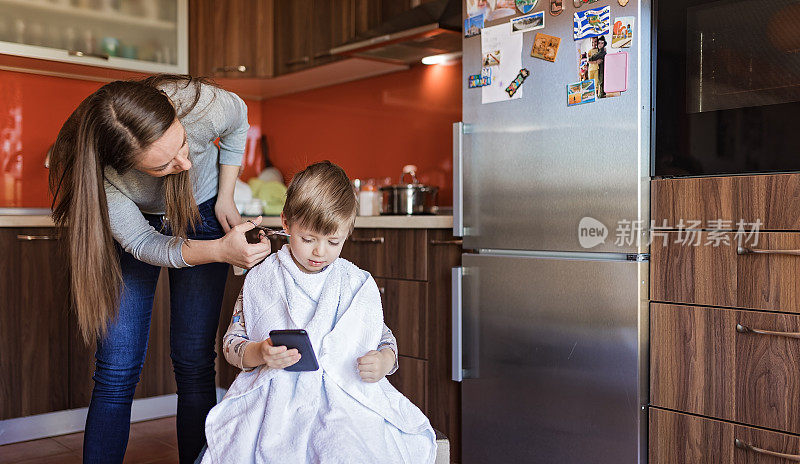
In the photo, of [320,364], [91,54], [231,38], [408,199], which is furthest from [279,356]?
[231,38]

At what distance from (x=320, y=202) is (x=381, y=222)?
119cm

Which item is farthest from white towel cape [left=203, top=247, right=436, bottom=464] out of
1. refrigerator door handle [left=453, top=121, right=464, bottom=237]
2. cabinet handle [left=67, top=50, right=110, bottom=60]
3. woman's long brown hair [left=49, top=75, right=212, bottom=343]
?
cabinet handle [left=67, top=50, right=110, bottom=60]

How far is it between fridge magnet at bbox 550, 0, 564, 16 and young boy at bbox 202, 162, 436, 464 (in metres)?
0.94

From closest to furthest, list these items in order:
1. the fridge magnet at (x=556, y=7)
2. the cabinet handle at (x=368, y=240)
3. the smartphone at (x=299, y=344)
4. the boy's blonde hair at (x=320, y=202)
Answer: the smartphone at (x=299, y=344)
the boy's blonde hair at (x=320, y=202)
the fridge magnet at (x=556, y=7)
the cabinet handle at (x=368, y=240)

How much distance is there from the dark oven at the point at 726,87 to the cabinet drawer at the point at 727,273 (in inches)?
6.7

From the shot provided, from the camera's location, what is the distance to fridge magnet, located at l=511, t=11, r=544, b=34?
209 centimetres

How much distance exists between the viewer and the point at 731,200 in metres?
1.75

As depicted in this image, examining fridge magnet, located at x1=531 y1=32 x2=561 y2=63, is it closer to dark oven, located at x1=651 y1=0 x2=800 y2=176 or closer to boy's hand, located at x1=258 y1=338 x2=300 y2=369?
dark oven, located at x1=651 y1=0 x2=800 y2=176

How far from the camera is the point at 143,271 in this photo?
1.74 meters

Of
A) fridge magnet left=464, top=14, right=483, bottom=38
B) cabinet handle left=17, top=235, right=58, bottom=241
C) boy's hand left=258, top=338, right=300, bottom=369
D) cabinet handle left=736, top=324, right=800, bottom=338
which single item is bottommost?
cabinet handle left=736, top=324, right=800, bottom=338

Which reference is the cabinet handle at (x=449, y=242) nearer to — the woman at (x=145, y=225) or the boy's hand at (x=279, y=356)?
the woman at (x=145, y=225)

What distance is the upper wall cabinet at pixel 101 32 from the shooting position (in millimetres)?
3102

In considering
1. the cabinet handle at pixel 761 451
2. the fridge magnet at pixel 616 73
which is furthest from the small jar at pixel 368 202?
→ the cabinet handle at pixel 761 451

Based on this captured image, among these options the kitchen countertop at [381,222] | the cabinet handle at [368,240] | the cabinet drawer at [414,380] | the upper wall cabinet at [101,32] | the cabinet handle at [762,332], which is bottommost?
the cabinet drawer at [414,380]
